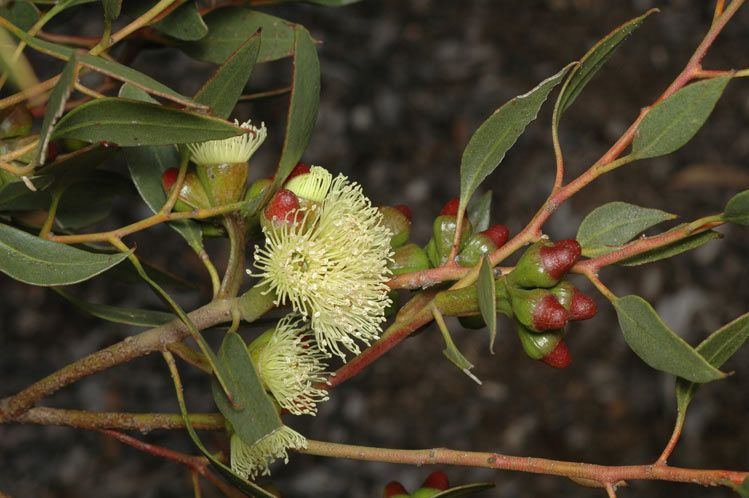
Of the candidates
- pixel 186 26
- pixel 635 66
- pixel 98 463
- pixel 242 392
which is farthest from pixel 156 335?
pixel 635 66

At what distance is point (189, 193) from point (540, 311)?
338 millimetres

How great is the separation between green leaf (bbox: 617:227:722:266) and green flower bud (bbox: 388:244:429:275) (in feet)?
0.57

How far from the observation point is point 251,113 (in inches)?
104

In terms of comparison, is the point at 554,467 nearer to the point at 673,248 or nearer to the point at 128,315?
the point at 673,248

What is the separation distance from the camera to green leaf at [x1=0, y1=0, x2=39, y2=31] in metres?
0.74

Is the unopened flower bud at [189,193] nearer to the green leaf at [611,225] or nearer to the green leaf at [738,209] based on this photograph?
the green leaf at [611,225]

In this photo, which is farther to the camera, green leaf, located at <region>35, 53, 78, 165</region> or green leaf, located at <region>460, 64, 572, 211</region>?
green leaf, located at <region>460, 64, 572, 211</region>

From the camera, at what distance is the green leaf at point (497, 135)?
2.42 ft

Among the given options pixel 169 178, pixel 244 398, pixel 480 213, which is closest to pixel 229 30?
pixel 169 178

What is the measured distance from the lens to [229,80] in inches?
28.4

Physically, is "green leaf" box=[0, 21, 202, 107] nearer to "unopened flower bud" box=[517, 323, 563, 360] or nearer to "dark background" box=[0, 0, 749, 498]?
"unopened flower bud" box=[517, 323, 563, 360]

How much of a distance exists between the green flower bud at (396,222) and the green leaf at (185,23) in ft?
0.83

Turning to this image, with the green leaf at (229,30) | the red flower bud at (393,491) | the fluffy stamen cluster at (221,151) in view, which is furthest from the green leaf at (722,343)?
the green leaf at (229,30)

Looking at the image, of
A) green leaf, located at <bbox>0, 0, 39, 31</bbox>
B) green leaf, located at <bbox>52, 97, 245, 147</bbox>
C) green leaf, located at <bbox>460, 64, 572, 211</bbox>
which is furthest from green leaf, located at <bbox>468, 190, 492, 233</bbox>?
green leaf, located at <bbox>0, 0, 39, 31</bbox>
